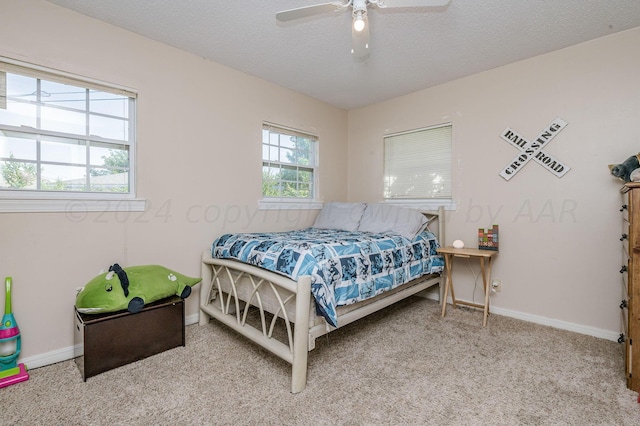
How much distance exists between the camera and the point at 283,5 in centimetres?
208

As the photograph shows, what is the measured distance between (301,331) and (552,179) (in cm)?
257

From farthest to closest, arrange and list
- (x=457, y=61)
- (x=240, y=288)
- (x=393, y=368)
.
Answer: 1. (x=457, y=61)
2. (x=240, y=288)
3. (x=393, y=368)

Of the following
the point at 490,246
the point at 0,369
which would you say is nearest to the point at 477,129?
the point at 490,246

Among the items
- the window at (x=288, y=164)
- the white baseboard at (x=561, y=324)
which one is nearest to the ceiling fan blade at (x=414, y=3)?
the window at (x=288, y=164)

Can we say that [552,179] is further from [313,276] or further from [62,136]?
[62,136]

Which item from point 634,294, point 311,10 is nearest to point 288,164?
point 311,10

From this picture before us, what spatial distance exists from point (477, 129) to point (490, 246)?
1.21 meters

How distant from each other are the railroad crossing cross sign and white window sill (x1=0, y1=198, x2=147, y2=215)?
3.34 meters

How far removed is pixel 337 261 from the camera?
205 cm

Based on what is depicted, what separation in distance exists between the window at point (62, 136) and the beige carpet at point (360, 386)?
1260 millimetres

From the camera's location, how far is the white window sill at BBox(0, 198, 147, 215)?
1943mm

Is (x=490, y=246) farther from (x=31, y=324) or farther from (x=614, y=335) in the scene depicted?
(x=31, y=324)

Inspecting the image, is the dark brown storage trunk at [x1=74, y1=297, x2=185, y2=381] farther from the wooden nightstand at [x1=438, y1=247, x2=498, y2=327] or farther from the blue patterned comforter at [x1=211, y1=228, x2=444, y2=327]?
the wooden nightstand at [x1=438, y1=247, x2=498, y2=327]

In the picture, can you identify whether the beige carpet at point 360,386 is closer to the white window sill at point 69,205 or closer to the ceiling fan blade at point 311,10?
the white window sill at point 69,205
